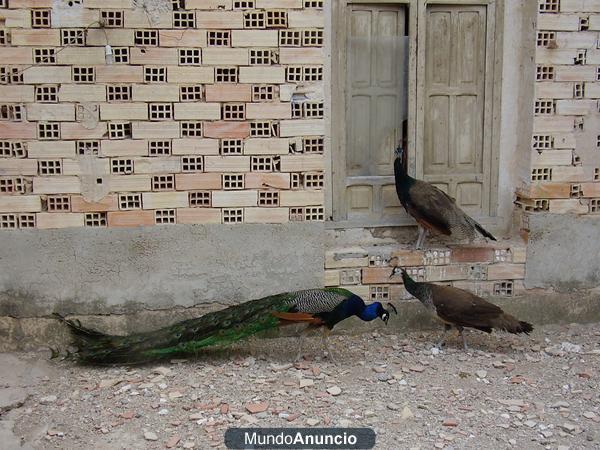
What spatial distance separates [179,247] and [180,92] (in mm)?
1298

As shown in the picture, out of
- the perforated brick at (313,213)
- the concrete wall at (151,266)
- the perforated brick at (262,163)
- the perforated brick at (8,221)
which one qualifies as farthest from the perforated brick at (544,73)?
the perforated brick at (8,221)

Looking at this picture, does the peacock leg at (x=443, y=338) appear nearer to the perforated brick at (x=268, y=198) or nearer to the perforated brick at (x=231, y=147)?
the perforated brick at (x=268, y=198)

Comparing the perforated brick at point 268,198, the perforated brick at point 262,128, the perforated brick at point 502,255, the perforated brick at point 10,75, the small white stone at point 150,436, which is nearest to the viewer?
the small white stone at point 150,436

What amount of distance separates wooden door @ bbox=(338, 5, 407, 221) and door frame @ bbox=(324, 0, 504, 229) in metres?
0.07

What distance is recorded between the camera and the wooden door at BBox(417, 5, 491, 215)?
685 centimetres

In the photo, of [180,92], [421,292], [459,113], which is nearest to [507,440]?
[421,292]

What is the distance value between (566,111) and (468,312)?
6.87 feet

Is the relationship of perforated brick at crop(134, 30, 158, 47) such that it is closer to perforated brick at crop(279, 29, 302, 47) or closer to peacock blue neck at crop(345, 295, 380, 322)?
perforated brick at crop(279, 29, 302, 47)

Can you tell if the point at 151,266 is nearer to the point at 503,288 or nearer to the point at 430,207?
the point at 430,207

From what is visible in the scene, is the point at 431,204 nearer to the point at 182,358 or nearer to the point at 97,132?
the point at 182,358

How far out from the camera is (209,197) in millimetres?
6395

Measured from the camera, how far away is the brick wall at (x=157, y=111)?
607 centimetres

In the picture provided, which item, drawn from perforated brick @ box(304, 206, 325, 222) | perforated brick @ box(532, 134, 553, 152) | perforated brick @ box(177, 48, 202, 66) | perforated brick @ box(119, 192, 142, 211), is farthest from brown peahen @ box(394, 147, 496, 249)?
perforated brick @ box(119, 192, 142, 211)

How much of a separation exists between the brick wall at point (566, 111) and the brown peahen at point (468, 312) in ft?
3.89
